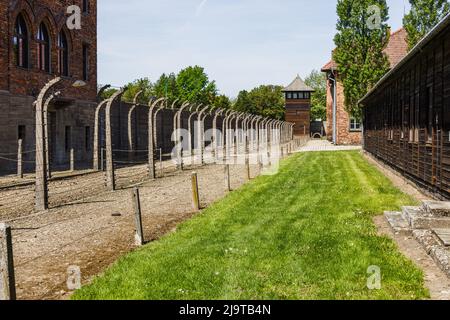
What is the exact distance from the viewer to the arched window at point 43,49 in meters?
24.4

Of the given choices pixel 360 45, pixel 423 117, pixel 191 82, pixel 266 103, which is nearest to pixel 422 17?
pixel 360 45

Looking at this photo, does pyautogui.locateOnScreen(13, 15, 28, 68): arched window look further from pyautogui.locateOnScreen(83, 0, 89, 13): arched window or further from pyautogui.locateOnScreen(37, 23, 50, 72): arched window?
pyautogui.locateOnScreen(83, 0, 89, 13): arched window

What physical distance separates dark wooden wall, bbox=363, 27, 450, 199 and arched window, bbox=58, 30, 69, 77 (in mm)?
15446

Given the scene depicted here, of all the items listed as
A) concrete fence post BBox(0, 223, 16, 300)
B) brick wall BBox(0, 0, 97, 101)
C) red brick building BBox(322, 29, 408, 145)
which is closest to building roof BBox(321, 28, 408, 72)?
red brick building BBox(322, 29, 408, 145)

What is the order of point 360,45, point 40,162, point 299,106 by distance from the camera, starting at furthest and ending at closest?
point 299,106 < point 360,45 < point 40,162

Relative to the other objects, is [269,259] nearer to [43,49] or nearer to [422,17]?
[43,49]

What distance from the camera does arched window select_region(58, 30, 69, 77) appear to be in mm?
26375

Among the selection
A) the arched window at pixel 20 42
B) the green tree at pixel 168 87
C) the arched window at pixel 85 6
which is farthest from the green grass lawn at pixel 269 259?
the green tree at pixel 168 87

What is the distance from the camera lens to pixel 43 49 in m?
24.8

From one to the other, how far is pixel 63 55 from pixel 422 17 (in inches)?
1176

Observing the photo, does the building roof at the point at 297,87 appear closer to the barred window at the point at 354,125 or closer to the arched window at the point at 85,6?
the barred window at the point at 354,125
